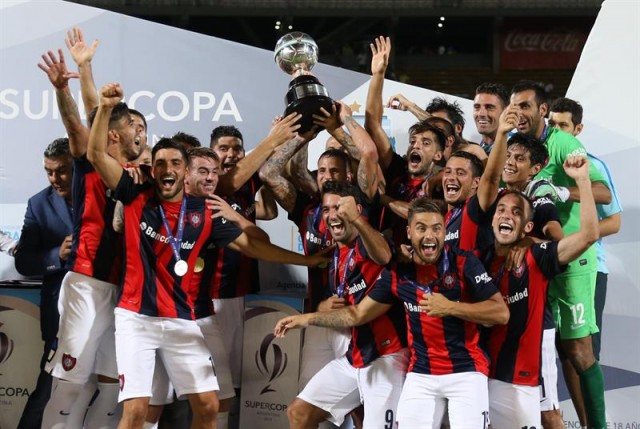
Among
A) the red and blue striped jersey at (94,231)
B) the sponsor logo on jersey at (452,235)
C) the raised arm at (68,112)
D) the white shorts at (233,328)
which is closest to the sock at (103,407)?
the red and blue striped jersey at (94,231)

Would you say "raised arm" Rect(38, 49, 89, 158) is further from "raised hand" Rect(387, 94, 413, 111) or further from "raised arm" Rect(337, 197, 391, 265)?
"raised hand" Rect(387, 94, 413, 111)

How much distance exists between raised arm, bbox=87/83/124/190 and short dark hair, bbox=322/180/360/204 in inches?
43.4

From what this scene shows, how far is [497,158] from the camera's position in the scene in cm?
473

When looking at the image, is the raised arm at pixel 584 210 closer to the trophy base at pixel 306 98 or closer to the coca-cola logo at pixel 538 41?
the trophy base at pixel 306 98

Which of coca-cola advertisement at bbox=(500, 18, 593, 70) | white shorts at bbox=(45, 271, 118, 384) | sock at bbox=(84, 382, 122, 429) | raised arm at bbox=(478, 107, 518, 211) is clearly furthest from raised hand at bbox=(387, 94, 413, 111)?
coca-cola advertisement at bbox=(500, 18, 593, 70)

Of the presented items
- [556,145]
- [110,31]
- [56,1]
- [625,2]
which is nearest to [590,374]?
[556,145]

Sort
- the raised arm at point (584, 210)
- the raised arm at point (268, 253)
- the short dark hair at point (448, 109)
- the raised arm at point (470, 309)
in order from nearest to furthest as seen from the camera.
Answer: the raised arm at point (470, 309), the raised arm at point (584, 210), the raised arm at point (268, 253), the short dark hair at point (448, 109)

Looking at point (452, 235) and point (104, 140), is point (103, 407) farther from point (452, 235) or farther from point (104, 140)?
point (452, 235)

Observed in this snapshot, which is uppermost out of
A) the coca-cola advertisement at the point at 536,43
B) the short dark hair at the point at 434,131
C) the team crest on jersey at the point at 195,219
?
the coca-cola advertisement at the point at 536,43

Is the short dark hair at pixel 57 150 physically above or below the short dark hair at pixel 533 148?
above

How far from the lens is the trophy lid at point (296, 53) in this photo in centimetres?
545

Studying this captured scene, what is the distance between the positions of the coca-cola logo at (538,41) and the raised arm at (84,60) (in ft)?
48.3

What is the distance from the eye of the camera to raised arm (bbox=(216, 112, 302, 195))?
208 inches

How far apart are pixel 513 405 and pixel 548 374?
1.23 ft
